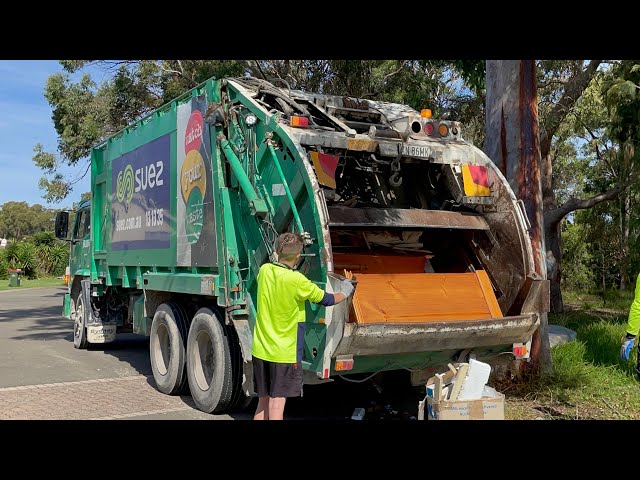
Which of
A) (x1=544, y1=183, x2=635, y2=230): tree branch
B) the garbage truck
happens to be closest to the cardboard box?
the garbage truck

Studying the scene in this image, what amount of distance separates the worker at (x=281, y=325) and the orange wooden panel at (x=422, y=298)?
1.83 ft

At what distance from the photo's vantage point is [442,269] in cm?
629

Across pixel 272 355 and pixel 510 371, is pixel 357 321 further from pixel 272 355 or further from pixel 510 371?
pixel 510 371

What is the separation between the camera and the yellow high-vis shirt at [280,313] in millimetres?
4469

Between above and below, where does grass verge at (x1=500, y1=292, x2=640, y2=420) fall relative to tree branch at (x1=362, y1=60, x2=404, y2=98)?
below

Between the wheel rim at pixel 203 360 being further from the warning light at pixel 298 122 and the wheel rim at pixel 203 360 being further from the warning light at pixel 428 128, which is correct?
the warning light at pixel 428 128

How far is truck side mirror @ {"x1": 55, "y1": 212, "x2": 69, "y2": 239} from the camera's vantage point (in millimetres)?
11055

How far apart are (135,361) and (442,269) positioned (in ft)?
17.7

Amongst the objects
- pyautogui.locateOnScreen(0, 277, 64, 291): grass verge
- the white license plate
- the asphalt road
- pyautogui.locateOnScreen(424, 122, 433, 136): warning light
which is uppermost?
pyautogui.locateOnScreen(424, 122, 433, 136): warning light

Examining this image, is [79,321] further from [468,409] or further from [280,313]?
→ [468,409]

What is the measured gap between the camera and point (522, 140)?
22.7ft

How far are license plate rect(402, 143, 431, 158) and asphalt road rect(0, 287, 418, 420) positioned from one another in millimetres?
2286

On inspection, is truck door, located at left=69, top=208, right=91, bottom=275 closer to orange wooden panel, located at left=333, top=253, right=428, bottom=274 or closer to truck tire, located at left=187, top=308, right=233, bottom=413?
truck tire, located at left=187, top=308, right=233, bottom=413

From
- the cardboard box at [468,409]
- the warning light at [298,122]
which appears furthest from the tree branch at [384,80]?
the cardboard box at [468,409]
